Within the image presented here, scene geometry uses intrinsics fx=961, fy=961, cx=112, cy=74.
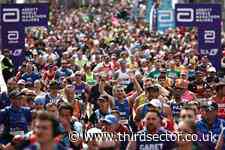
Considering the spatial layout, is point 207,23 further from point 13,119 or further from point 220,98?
point 13,119

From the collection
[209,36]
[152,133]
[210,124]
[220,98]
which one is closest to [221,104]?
[220,98]

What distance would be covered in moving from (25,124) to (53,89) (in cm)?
219

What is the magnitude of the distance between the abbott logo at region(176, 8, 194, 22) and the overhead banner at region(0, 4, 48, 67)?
308 centimetres

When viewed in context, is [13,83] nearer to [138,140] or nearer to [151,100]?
[151,100]

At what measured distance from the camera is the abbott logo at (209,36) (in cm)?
2188

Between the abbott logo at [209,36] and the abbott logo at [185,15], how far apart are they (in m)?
0.45

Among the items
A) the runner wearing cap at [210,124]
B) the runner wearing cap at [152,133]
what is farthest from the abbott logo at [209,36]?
the runner wearing cap at [152,133]

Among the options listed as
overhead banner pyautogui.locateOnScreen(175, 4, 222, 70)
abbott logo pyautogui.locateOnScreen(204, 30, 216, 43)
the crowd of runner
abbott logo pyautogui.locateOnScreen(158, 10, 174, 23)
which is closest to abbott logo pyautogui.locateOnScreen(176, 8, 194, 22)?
overhead banner pyautogui.locateOnScreen(175, 4, 222, 70)

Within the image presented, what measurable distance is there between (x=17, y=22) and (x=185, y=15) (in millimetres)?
3837

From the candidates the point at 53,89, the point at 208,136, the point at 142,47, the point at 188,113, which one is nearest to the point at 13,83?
the point at 53,89

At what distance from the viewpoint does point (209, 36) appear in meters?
21.9

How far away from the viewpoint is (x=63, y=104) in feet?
38.9

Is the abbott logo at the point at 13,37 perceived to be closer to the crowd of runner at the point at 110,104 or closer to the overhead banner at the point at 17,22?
the overhead banner at the point at 17,22

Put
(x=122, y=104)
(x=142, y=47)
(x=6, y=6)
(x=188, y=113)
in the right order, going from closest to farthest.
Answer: (x=188, y=113), (x=122, y=104), (x=6, y=6), (x=142, y=47)
